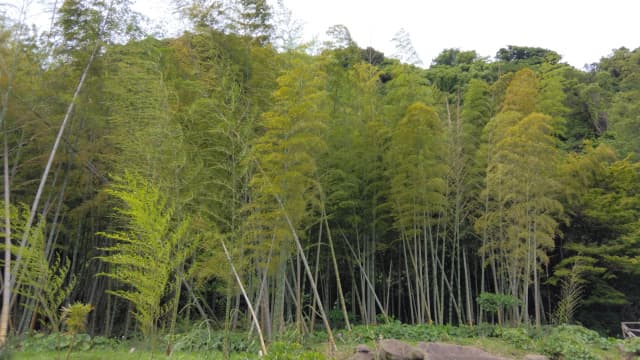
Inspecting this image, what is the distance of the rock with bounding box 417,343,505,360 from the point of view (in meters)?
5.91

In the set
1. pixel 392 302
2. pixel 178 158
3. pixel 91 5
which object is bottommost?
pixel 392 302

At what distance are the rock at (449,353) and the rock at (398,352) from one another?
5.0 inches

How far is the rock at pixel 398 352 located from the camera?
5746 millimetres

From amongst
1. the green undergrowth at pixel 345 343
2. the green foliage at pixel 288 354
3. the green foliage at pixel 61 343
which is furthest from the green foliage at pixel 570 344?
the green foliage at pixel 61 343

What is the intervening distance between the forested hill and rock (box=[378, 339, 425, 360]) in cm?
106

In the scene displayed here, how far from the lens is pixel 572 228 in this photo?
39.1 ft

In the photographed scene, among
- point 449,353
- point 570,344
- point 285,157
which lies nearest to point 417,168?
point 285,157

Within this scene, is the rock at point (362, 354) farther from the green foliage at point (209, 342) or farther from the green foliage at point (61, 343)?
the green foliage at point (61, 343)

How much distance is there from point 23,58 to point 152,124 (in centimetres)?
230

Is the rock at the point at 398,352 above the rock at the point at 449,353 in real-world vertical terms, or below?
above

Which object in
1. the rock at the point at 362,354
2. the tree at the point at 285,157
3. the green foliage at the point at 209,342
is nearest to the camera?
the rock at the point at 362,354

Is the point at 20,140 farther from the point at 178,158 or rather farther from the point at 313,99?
the point at 313,99

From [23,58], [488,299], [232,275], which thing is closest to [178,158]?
[232,275]

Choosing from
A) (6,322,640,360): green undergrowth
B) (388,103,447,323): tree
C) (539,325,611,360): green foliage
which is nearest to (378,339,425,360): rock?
(6,322,640,360): green undergrowth
